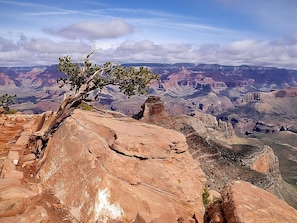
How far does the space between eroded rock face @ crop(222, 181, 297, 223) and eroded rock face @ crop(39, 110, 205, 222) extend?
3.61 m

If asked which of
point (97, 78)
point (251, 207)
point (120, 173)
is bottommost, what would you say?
point (120, 173)

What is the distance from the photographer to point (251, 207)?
16688mm

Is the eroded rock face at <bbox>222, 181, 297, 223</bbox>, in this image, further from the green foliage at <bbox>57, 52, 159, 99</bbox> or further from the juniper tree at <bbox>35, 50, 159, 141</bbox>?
the green foliage at <bbox>57, 52, 159, 99</bbox>

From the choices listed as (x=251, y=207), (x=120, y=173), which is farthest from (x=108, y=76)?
(x=251, y=207)

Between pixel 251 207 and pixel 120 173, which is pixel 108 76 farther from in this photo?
pixel 251 207

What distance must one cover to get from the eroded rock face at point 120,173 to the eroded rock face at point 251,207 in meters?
3.61

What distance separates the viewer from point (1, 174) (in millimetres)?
22922

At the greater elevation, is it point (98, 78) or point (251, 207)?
point (98, 78)

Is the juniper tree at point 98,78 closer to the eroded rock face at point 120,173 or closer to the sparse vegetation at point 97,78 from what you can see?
the sparse vegetation at point 97,78

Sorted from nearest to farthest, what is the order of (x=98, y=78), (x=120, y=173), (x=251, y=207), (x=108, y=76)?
(x=251, y=207) → (x=120, y=173) → (x=98, y=78) → (x=108, y=76)

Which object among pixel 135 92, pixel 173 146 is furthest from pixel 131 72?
pixel 173 146

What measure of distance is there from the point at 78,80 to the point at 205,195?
19631 millimetres

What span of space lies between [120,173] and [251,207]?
8.74 m

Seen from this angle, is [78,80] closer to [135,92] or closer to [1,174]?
[135,92]
